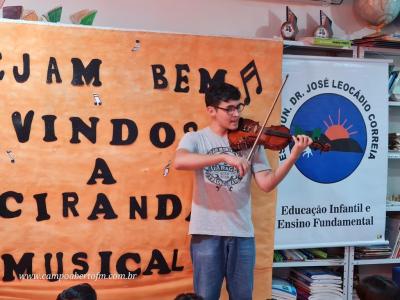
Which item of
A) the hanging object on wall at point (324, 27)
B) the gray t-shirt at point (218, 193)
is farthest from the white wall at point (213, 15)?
the gray t-shirt at point (218, 193)

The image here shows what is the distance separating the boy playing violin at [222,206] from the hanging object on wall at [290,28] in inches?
29.1

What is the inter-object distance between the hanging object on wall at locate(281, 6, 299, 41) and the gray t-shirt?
34.7 inches

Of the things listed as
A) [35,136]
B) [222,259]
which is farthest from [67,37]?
[222,259]

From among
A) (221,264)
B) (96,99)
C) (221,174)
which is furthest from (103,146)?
(221,264)

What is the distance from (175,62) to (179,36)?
148 mm

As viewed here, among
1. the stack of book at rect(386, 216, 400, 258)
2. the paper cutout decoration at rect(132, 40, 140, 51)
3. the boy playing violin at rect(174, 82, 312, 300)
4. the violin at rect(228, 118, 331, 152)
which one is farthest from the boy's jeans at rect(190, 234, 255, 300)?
the stack of book at rect(386, 216, 400, 258)

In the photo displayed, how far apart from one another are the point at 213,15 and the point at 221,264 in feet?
5.11

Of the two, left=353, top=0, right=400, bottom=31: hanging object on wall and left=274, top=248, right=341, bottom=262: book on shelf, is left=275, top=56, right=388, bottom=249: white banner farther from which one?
left=353, top=0, right=400, bottom=31: hanging object on wall

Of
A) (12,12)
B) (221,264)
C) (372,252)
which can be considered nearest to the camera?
(221,264)

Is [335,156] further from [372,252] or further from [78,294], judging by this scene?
[78,294]

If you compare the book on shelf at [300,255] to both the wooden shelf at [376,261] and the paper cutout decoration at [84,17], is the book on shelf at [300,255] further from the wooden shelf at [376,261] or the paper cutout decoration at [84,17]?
the paper cutout decoration at [84,17]

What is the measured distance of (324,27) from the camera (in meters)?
3.06

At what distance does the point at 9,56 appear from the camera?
2547mm

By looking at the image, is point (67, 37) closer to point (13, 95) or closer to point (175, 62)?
point (13, 95)
